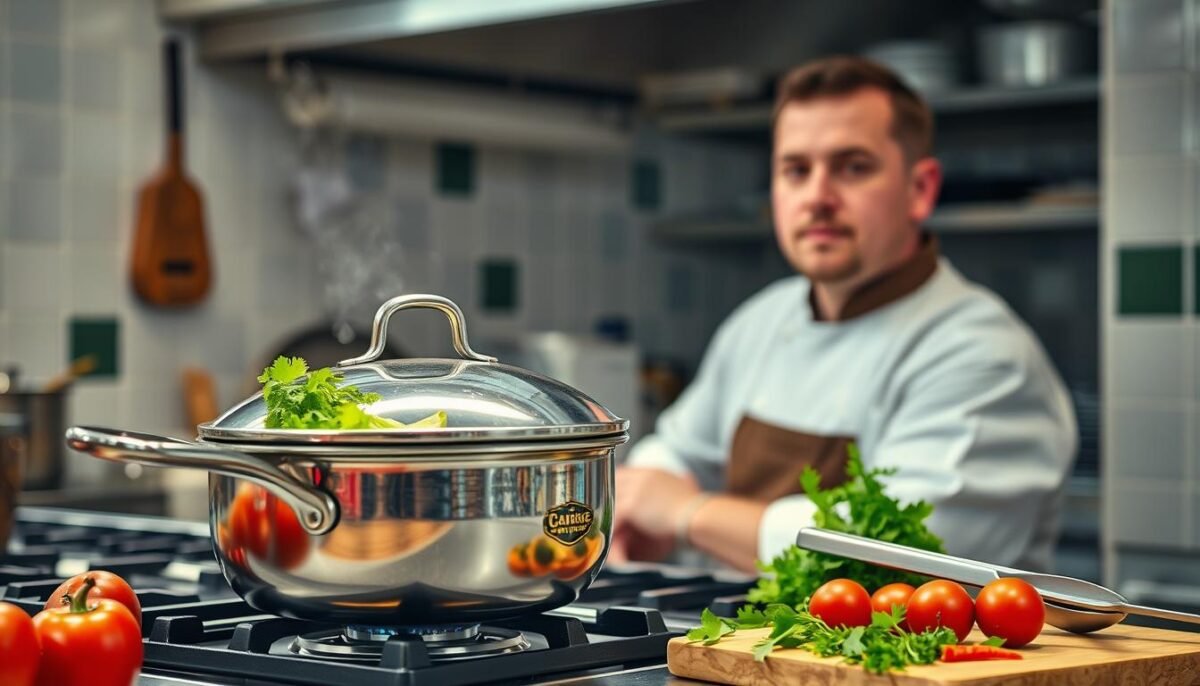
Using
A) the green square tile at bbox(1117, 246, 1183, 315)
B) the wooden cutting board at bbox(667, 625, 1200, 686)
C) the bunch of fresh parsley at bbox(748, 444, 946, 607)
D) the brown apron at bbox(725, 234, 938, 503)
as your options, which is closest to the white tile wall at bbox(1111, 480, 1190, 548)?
the green square tile at bbox(1117, 246, 1183, 315)

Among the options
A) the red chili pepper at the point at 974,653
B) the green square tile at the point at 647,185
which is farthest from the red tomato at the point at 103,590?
the green square tile at the point at 647,185

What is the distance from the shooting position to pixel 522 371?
97 centimetres

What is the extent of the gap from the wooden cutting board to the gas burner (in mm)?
105

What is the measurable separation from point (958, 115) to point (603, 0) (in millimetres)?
1480

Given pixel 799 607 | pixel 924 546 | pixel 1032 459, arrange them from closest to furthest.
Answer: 1. pixel 799 607
2. pixel 924 546
3. pixel 1032 459

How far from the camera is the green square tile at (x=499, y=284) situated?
3.32 metres

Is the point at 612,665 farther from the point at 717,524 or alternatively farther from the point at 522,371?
the point at 717,524

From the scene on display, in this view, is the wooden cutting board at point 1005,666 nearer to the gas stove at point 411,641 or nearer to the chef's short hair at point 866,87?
the gas stove at point 411,641

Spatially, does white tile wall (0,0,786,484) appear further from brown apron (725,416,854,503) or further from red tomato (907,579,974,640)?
red tomato (907,579,974,640)

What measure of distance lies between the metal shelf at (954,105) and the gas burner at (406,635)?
82.7 inches

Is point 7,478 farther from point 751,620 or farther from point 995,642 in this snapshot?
point 995,642

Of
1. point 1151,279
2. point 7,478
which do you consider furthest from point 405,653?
point 1151,279

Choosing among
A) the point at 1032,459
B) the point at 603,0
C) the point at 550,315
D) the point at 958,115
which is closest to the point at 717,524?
the point at 1032,459

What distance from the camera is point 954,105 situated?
3.04 meters
